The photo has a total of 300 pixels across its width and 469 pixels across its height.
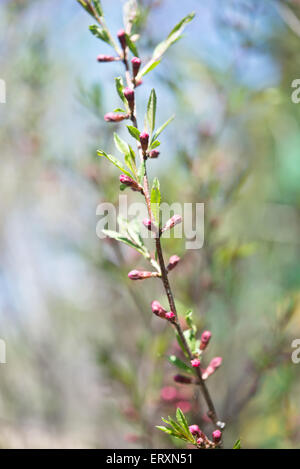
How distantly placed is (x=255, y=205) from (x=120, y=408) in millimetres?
1043

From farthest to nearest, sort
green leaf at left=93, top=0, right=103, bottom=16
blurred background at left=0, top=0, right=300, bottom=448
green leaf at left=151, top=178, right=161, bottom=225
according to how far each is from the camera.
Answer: blurred background at left=0, top=0, right=300, bottom=448 → green leaf at left=93, top=0, right=103, bottom=16 → green leaf at left=151, top=178, right=161, bottom=225

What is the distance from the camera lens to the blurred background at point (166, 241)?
3.18 ft

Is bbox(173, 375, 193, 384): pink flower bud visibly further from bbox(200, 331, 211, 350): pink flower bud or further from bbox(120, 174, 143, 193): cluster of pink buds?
bbox(120, 174, 143, 193): cluster of pink buds

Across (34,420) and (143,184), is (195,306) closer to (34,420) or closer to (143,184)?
(143,184)

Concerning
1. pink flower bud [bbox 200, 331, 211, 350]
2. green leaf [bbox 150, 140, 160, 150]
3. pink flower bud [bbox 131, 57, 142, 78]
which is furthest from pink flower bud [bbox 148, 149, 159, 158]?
pink flower bud [bbox 200, 331, 211, 350]

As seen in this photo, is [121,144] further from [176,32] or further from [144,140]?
[176,32]

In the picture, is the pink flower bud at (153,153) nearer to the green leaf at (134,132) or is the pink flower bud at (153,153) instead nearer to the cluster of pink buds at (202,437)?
the green leaf at (134,132)

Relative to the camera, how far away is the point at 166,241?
992mm

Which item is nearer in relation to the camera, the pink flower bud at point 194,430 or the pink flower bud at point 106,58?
the pink flower bud at point 194,430

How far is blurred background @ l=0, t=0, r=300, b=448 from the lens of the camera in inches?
38.2

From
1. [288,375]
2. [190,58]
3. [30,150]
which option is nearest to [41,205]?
[30,150]

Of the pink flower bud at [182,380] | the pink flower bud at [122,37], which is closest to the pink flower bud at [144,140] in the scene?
the pink flower bud at [122,37]

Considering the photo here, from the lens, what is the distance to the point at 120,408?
961mm

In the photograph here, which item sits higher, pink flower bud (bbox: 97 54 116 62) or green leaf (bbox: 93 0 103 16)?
green leaf (bbox: 93 0 103 16)
